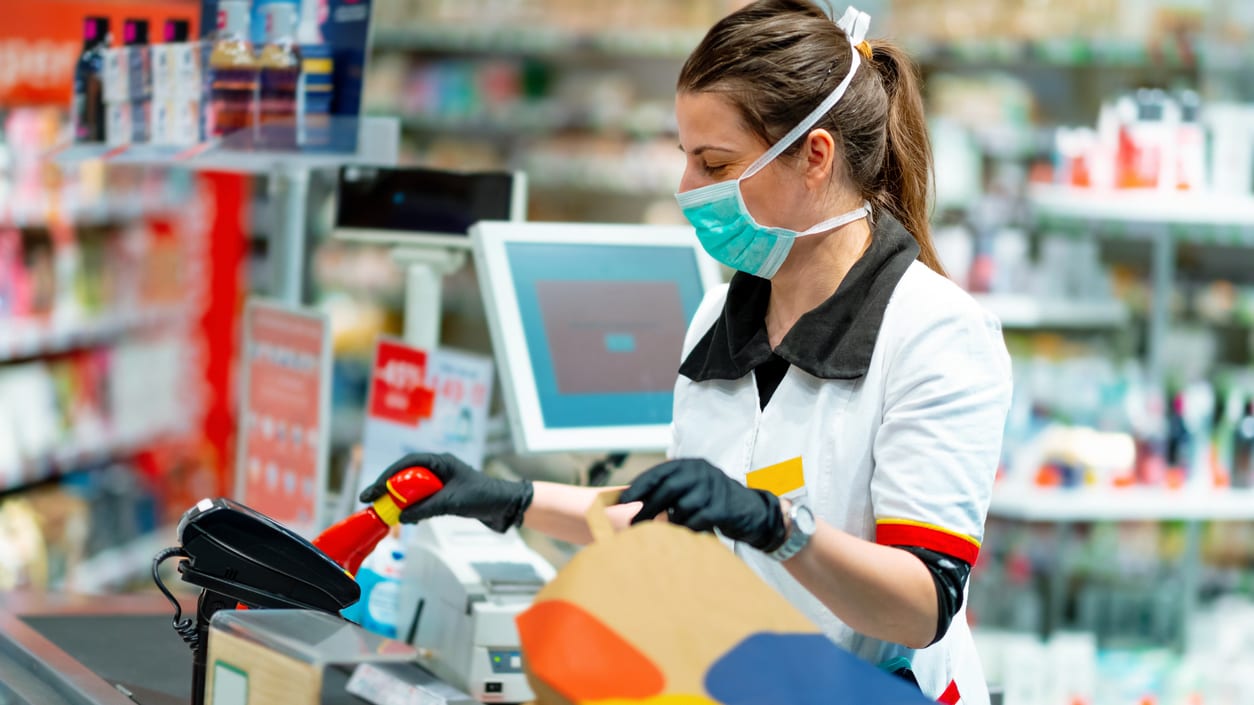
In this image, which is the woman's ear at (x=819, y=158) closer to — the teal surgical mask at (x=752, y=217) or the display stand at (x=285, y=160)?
Result: the teal surgical mask at (x=752, y=217)

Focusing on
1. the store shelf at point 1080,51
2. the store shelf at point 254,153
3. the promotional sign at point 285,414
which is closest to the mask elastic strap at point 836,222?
the store shelf at point 254,153

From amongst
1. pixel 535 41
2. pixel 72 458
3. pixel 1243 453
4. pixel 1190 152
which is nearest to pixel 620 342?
pixel 1190 152

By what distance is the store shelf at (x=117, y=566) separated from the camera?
500cm

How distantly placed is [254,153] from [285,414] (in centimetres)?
55

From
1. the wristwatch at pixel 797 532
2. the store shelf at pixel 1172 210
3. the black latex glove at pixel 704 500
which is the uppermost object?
the store shelf at pixel 1172 210

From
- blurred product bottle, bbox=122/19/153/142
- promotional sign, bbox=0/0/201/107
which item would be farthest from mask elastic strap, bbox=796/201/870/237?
promotional sign, bbox=0/0/201/107

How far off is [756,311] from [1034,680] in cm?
287

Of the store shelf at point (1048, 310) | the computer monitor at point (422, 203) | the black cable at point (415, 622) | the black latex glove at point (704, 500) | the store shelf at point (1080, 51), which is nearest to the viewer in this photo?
the black latex glove at point (704, 500)

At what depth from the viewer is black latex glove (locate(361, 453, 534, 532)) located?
158cm

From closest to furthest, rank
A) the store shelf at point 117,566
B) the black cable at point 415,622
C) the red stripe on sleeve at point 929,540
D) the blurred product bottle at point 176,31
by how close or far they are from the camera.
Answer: the red stripe on sleeve at point 929,540
the black cable at point 415,622
the blurred product bottle at point 176,31
the store shelf at point 117,566

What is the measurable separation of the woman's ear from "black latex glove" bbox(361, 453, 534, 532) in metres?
0.54

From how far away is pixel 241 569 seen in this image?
1.55 meters

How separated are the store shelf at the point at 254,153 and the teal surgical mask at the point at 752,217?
855 millimetres

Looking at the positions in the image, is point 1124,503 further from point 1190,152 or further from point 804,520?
point 804,520
